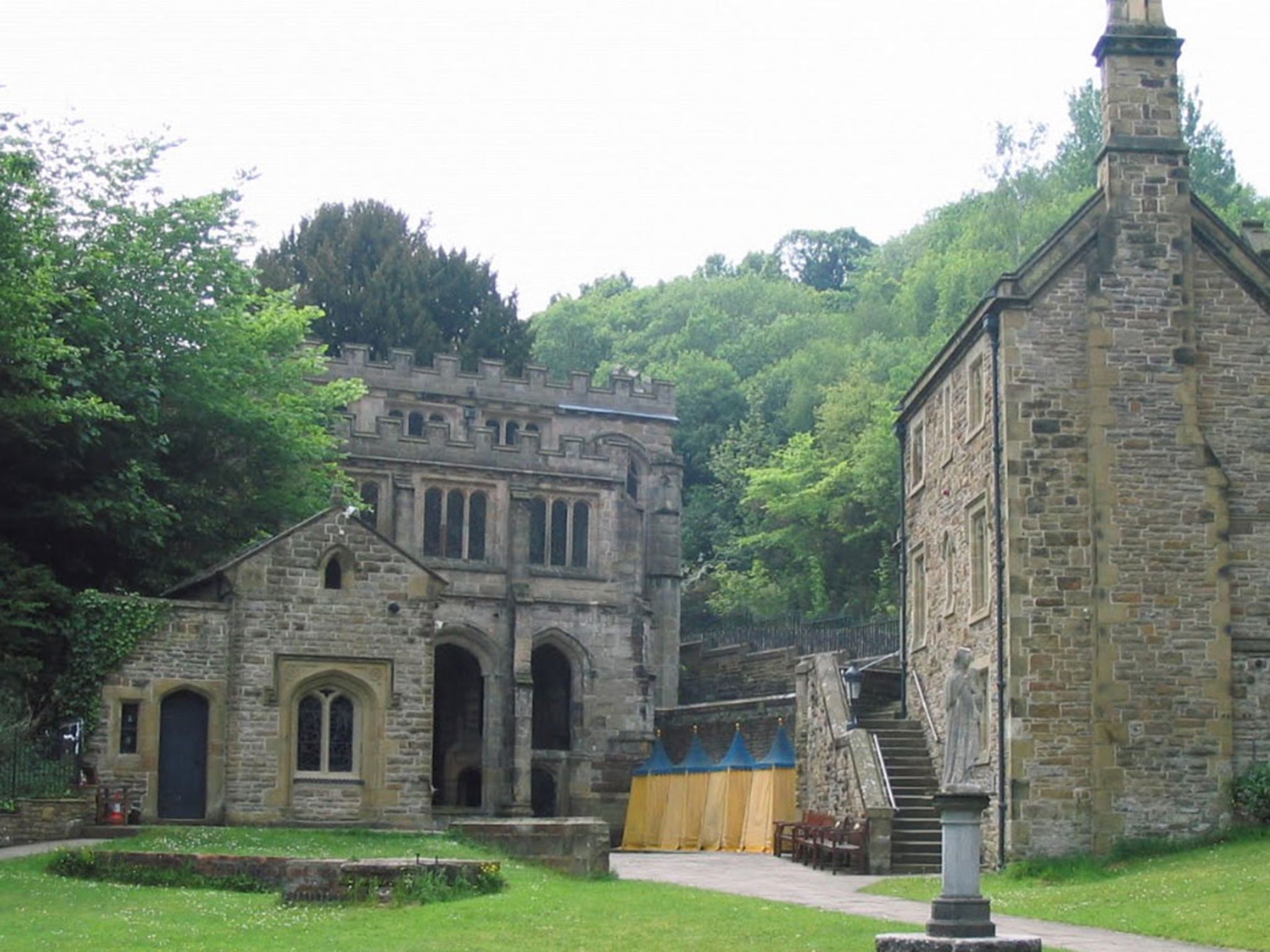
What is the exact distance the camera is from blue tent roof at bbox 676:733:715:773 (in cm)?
4281

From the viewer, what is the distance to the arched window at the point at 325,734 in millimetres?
33219

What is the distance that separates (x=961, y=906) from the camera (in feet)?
56.9

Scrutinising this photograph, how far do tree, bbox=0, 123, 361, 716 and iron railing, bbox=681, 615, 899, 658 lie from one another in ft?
45.4

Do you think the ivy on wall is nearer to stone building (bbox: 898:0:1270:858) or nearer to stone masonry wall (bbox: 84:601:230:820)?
stone masonry wall (bbox: 84:601:230:820)

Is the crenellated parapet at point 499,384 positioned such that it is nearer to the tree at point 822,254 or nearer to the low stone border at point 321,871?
the low stone border at point 321,871

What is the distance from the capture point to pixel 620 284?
116m

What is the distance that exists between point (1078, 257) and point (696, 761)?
18.3 metres

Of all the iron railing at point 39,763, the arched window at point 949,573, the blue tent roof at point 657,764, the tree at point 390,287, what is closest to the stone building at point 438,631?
the iron railing at point 39,763

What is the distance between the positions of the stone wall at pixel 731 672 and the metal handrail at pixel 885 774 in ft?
62.0

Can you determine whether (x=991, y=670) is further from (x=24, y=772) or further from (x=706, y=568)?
(x=706, y=568)

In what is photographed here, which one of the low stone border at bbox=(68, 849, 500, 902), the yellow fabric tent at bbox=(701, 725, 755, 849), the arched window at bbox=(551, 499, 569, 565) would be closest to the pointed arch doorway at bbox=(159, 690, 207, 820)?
the low stone border at bbox=(68, 849, 500, 902)

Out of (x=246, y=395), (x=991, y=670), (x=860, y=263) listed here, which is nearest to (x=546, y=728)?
(x=246, y=395)

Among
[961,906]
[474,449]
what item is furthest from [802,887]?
[474,449]

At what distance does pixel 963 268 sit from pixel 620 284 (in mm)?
46379
